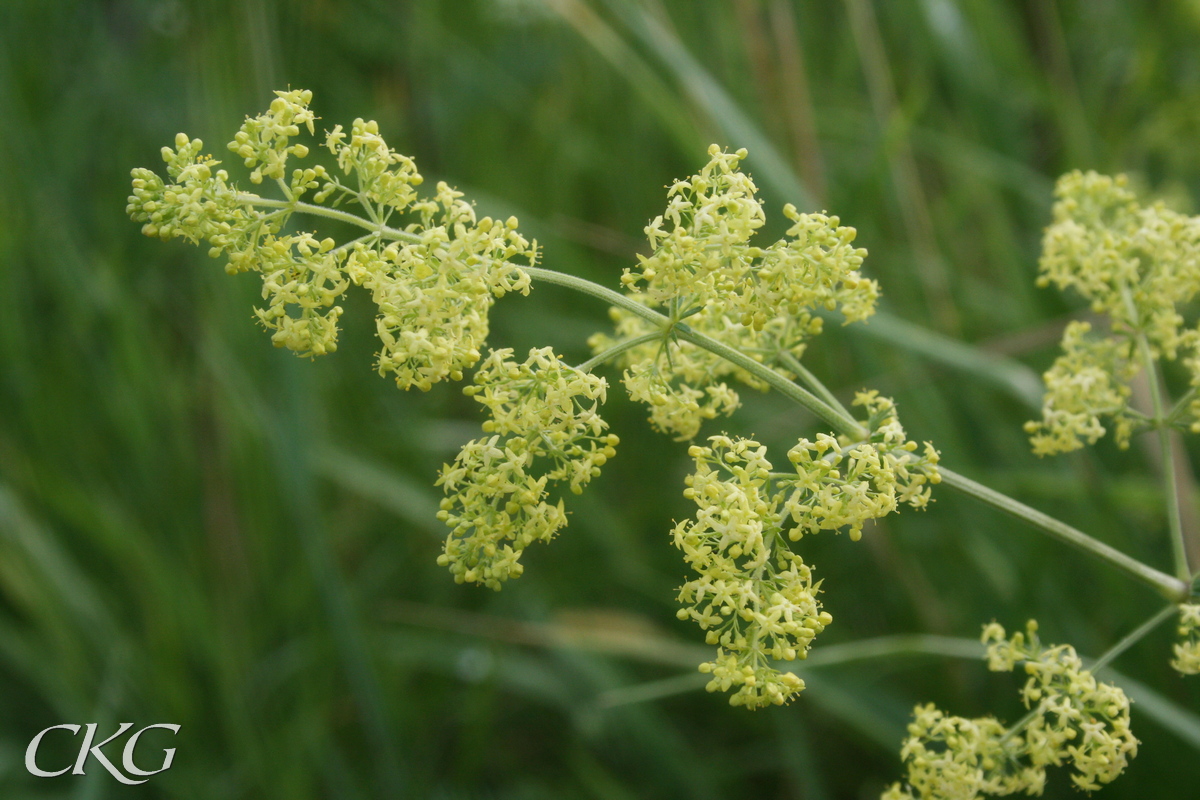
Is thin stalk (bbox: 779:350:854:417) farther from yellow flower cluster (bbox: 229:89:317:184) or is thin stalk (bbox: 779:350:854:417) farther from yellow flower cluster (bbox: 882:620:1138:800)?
yellow flower cluster (bbox: 229:89:317:184)

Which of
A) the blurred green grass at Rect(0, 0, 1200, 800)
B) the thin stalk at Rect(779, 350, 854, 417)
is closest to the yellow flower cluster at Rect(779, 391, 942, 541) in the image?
the thin stalk at Rect(779, 350, 854, 417)

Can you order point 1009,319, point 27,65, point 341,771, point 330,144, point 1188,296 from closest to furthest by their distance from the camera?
point 330,144
point 1188,296
point 341,771
point 27,65
point 1009,319

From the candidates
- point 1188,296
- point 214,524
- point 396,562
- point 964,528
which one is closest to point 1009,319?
point 964,528

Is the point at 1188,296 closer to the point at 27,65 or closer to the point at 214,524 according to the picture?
the point at 214,524

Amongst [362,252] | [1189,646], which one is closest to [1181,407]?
[1189,646]

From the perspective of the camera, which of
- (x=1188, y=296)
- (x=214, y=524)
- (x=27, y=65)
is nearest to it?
(x=1188, y=296)

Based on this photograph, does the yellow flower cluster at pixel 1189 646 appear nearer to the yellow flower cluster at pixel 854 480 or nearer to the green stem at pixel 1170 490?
the green stem at pixel 1170 490
